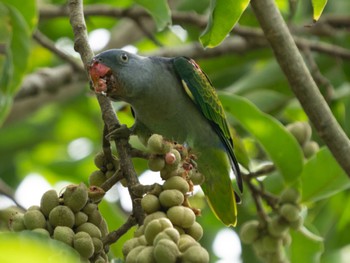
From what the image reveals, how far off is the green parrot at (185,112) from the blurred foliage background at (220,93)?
0.39ft

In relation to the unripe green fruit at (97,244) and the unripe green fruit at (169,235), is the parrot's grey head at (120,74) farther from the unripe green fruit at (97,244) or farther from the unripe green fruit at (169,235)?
the unripe green fruit at (169,235)

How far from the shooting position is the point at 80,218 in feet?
5.58

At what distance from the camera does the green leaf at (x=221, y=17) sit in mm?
2070

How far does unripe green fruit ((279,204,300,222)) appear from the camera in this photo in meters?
2.83

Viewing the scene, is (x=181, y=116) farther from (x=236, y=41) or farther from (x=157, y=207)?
(x=236, y=41)

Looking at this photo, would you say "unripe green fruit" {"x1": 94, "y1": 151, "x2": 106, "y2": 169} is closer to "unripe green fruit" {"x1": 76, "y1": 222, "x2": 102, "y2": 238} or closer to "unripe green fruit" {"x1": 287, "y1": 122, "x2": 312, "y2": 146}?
"unripe green fruit" {"x1": 76, "y1": 222, "x2": 102, "y2": 238}

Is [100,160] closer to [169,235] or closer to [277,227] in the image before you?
[169,235]

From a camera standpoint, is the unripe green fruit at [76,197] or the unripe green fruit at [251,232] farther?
the unripe green fruit at [251,232]

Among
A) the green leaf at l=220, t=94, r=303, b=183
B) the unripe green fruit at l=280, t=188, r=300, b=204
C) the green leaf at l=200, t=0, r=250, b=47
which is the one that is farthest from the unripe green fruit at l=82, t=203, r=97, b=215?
the unripe green fruit at l=280, t=188, r=300, b=204

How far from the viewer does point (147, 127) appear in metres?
2.62

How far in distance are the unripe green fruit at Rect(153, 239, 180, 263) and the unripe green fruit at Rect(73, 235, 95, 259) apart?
166 millimetres

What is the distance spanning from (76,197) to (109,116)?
282mm

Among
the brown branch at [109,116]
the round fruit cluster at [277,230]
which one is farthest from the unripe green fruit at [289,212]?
the brown branch at [109,116]

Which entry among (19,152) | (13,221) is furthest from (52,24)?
(13,221)
